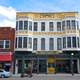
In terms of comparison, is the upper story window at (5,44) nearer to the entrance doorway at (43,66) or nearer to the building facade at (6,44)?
the building facade at (6,44)

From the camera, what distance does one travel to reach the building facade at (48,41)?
58250 millimetres

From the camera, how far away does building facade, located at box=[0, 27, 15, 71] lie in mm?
58906

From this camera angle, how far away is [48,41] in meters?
59.8

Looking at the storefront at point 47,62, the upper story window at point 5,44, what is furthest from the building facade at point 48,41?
the upper story window at point 5,44

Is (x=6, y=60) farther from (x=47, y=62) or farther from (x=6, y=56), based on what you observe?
(x=47, y=62)

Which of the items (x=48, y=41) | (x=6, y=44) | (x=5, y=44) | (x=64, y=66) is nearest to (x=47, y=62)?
(x=64, y=66)

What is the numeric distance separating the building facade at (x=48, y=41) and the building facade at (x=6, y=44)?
3.99ft

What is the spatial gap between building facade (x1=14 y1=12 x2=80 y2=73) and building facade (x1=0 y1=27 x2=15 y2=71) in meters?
1.22

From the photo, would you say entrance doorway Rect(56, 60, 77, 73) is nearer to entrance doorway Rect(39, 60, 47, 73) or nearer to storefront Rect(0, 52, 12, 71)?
entrance doorway Rect(39, 60, 47, 73)

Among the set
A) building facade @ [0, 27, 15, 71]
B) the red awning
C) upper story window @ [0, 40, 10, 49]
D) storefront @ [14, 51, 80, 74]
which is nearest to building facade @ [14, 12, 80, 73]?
storefront @ [14, 51, 80, 74]

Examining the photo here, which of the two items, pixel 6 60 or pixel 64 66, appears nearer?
pixel 6 60

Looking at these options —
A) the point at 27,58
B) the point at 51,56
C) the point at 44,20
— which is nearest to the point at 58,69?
the point at 51,56

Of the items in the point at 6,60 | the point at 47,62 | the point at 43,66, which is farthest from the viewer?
the point at 43,66

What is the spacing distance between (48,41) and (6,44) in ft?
29.5
